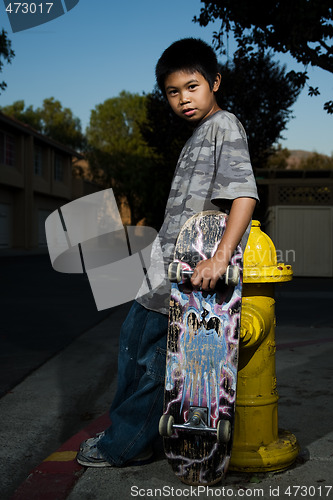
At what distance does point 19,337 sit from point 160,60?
4.87m

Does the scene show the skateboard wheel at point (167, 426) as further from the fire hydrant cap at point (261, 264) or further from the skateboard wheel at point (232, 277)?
the fire hydrant cap at point (261, 264)

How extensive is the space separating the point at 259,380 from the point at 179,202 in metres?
0.91

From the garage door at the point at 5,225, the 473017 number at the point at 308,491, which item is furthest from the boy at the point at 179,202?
the garage door at the point at 5,225

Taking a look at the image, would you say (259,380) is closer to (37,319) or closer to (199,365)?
(199,365)

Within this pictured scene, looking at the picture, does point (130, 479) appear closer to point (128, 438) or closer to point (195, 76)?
point (128, 438)

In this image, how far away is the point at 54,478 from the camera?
2609 mm

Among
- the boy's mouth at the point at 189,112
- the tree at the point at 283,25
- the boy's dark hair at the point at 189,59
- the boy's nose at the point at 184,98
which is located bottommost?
the boy's mouth at the point at 189,112

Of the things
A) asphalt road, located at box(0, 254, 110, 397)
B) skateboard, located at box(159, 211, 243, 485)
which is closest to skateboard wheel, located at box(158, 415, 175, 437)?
skateboard, located at box(159, 211, 243, 485)

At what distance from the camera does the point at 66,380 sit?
471 centimetres

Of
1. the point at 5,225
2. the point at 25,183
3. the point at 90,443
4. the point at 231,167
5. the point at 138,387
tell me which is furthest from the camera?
the point at 25,183

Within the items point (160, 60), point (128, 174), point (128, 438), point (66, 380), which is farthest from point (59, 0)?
point (128, 174)

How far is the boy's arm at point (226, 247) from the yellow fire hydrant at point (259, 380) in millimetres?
352

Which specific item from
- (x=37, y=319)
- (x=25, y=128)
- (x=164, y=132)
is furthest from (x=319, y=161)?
(x=37, y=319)

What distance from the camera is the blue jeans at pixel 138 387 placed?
2539mm
